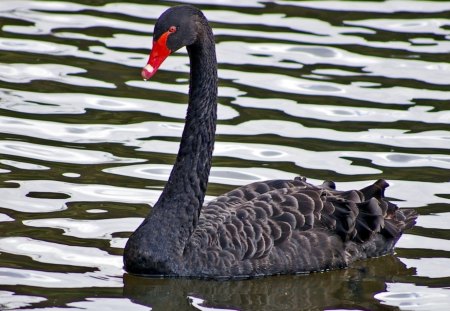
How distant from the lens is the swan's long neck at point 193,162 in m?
8.25

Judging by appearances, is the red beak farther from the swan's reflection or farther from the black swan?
the swan's reflection

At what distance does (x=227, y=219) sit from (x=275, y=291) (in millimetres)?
637

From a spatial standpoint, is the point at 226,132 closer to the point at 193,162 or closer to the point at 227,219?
the point at 193,162

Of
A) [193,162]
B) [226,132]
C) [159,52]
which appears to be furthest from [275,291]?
[226,132]

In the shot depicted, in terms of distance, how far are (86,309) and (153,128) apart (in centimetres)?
376

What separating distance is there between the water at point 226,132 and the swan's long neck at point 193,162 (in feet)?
1.20

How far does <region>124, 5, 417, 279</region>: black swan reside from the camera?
816 centimetres

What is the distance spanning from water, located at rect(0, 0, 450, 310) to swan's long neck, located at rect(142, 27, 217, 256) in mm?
366

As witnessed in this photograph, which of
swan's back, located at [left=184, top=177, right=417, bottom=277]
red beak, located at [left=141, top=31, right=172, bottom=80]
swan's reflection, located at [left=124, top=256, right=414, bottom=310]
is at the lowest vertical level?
swan's reflection, located at [left=124, top=256, right=414, bottom=310]

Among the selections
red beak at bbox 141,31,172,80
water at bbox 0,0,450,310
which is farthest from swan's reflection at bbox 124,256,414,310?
red beak at bbox 141,31,172,80

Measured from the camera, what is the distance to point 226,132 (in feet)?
35.9

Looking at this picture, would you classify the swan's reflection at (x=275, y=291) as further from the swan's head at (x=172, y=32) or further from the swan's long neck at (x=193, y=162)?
the swan's head at (x=172, y=32)

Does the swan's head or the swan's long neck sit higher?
the swan's head

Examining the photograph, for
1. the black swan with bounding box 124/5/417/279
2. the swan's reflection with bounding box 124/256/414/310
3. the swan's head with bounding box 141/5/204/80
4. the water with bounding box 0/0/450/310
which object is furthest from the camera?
the black swan with bounding box 124/5/417/279
